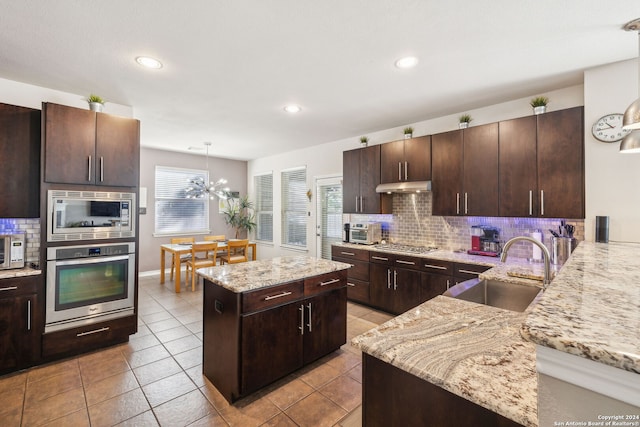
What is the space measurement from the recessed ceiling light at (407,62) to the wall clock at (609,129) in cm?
175

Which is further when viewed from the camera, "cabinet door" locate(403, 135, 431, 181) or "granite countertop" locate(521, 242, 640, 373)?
"cabinet door" locate(403, 135, 431, 181)

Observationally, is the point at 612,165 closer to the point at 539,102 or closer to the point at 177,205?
the point at 539,102

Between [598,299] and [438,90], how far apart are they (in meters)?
2.88

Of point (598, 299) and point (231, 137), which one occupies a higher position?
point (231, 137)

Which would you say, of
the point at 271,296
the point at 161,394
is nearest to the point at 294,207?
the point at 271,296

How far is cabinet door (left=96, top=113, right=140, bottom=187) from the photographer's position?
9.30 ft

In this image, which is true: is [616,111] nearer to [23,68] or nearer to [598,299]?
[598,299]

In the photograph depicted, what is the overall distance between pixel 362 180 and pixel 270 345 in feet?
9.53

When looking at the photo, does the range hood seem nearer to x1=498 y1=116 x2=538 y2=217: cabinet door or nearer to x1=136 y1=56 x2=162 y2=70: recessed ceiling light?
x1=498 y1=116 x2=538 y2=217: cabinet door

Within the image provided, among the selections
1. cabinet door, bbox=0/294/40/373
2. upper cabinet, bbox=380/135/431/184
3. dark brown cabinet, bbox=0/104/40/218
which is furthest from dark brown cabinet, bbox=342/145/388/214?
cabinet door, bbox=0/294/40/373

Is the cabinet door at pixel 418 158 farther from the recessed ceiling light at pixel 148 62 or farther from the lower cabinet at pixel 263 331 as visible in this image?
the recessed ceiling light at pixel 148 62

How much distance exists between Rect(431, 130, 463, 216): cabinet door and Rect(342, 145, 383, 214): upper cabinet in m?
0.83

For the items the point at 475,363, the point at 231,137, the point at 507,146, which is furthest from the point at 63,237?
the point at 507,146

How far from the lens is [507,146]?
309 cm
